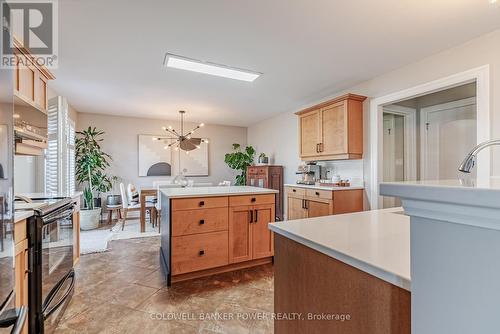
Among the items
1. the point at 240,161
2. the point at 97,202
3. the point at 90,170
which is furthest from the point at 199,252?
the point at 240,161

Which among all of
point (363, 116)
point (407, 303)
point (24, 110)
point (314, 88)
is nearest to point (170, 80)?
point (24, 110)

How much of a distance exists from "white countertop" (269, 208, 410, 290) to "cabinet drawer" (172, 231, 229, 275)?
1.52m

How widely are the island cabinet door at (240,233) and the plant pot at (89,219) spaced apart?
3.31 meters

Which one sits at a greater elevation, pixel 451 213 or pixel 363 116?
pixel 363 116

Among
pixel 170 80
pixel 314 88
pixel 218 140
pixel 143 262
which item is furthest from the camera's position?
pixel 218 140

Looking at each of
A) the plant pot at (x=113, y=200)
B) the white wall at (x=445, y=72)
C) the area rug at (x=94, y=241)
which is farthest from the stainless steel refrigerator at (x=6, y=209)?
A: the plant pot at (x=113, y=200)

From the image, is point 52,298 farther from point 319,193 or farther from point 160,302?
point 319,193

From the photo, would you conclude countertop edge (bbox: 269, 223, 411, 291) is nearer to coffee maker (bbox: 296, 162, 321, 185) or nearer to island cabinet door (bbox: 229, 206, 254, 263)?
island cabinet door (bbox: 229, 206, 254, 263)

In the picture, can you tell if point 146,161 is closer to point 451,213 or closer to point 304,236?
point 304,236

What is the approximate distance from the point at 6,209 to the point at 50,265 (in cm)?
114

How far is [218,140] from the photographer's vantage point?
688cm

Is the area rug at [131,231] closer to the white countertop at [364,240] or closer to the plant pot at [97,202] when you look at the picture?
the plant pot at [97,202]

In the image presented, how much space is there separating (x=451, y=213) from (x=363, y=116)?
344cm

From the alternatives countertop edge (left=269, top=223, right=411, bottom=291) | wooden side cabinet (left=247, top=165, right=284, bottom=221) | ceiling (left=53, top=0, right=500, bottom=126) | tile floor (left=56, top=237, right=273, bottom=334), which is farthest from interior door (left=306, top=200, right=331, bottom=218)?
countertop edge (left=269, top=223, right=411, bottom=291)
